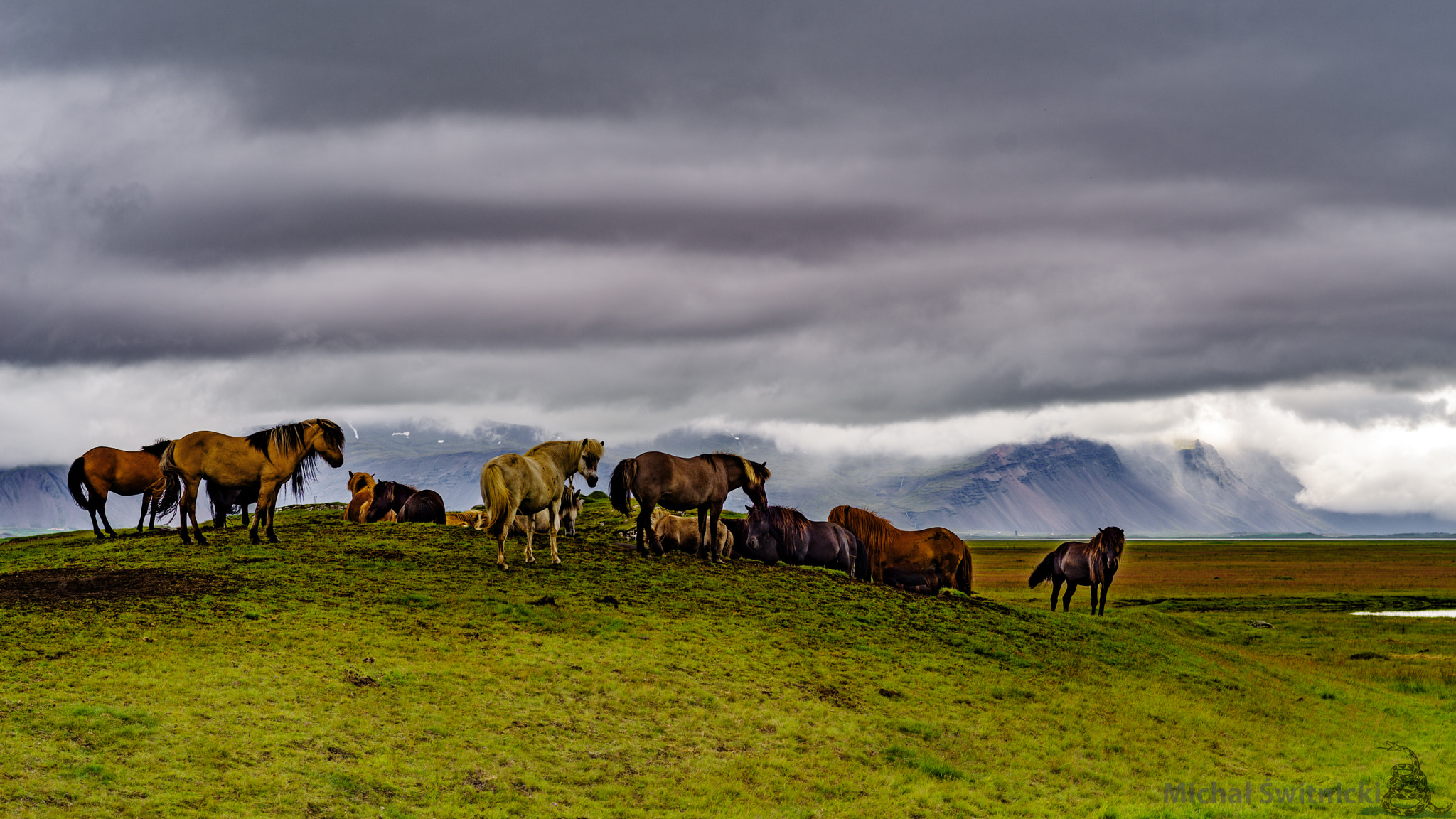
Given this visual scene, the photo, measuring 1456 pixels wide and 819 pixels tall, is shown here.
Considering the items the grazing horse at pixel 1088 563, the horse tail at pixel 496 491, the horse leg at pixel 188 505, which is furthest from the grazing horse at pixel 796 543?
the horse leg at pixel 188 505

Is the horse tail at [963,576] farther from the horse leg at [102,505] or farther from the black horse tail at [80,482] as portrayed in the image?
the black horse tail at [80,482]

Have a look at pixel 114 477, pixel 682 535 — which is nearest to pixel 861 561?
pixel 682 535

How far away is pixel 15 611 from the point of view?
15648 mm

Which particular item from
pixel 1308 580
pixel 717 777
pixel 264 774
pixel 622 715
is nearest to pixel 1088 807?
pixel 717 777

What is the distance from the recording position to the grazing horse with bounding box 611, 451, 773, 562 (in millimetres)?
24547

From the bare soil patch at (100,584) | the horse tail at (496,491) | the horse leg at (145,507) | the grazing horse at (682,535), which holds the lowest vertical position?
the bare soil patch at (100,584)

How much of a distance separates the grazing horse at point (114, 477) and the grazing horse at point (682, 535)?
14.2m

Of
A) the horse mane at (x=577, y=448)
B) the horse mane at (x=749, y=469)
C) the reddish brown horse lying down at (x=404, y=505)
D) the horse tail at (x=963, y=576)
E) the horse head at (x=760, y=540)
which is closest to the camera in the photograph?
the horse mane at (x=577, y=448)

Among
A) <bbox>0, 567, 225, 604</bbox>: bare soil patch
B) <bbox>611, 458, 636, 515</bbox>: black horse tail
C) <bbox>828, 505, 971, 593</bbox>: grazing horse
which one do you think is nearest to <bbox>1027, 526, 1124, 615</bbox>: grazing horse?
<bbox>828, 505, 971, 593</bbox>: grazing horse

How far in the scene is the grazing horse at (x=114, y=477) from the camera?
89.1 feet

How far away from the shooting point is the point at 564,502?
3014 cm

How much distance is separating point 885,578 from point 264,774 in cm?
2282

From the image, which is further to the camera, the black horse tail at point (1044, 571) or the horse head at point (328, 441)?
the black horse tail at point (1044, 571)

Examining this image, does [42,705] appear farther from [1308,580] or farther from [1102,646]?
[1308,580]
